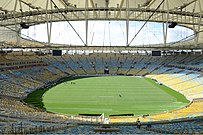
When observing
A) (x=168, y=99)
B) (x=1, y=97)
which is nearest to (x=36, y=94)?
(x=1, y=97)

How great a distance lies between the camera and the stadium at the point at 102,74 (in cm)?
2312

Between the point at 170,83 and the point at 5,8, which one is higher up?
the point at 5,8

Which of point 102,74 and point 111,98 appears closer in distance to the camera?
point 111,98

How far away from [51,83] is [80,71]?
14.3 meters

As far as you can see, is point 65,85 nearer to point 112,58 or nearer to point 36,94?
point 36,94

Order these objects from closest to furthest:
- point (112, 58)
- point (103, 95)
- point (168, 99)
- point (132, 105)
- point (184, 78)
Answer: point (132, 105), point (168, 99), point (103, 95), point (184, 78), point (112, 58)

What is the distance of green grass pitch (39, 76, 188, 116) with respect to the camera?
29969mm

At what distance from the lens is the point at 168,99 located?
34.8 metres

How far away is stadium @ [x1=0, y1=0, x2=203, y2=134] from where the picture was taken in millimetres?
23125

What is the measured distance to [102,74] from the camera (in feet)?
198

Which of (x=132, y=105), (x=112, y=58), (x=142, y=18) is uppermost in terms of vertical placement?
(x=142, y=18)

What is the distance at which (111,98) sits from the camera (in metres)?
36.0

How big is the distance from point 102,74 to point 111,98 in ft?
80.9

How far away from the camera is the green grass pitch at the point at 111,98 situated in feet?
98.3
